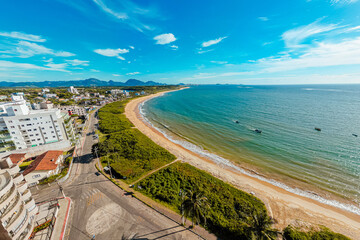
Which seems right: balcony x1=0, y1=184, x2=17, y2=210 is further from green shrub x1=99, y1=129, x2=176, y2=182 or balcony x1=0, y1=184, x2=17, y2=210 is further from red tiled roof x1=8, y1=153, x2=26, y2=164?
red tiled roof x1=8, y1=153, x2=26, y2=164

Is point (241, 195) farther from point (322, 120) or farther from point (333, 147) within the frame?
point (322, 120)

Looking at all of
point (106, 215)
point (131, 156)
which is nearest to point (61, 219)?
point (106, 215)

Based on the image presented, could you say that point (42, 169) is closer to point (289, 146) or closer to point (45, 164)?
point (45, 164)

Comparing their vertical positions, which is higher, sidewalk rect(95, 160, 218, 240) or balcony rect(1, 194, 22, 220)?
balcony rect(1, 194, 22, 220)

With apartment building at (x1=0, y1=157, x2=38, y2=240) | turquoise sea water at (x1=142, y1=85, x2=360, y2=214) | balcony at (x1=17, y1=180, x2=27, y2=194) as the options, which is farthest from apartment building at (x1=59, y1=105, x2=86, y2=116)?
apartment building at (x1=0, y1=157, x2=38, y2=240)

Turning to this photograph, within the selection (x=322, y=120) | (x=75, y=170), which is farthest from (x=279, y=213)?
(x=322, y=120)

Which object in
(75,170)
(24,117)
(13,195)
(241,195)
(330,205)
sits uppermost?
(24,117)
